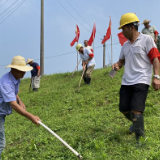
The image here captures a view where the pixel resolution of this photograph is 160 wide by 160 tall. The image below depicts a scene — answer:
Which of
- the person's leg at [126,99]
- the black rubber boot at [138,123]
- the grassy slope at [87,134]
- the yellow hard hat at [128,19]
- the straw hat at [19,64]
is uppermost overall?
the yellow hard hat at [128,19]

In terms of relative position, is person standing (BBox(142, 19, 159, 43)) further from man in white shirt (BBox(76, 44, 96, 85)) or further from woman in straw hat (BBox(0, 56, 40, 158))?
woman in straw hat (BBox(0, 56, 40, 158))

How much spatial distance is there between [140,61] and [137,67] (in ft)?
0.31

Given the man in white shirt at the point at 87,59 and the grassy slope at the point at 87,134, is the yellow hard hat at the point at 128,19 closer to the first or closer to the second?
the grassy slope at the point at 87,134

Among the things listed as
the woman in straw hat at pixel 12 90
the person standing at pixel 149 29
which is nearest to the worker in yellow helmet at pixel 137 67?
the woman in straw hat at pixel 12 90

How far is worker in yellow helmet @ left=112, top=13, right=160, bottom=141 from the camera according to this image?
9.64 ft

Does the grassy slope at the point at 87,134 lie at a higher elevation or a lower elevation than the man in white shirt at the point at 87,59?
lower

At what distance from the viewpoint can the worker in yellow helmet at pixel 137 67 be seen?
2939 mm

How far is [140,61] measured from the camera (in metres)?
3.03

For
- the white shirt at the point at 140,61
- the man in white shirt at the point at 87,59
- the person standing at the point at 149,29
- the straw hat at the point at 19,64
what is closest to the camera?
the straw hat at the point at 19,64

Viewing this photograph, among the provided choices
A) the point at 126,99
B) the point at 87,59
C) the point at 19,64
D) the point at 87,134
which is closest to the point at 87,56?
the point at 87,59

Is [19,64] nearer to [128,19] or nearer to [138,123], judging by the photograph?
[128,19]

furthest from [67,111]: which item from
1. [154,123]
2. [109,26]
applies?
[109,26]

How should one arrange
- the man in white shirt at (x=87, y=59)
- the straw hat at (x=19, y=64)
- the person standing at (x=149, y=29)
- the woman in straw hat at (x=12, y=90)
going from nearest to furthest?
1. the woman in straw hat at (x=12, y=90)
2. the straw hat at (x=19, y=64)
3. the person standing at (x=149, y=29)
4. the man in white shirt at (x=87, y=59)

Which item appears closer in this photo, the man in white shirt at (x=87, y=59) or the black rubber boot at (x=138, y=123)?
the black rubber boot at (x=138, y=123)
